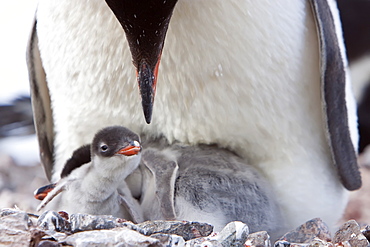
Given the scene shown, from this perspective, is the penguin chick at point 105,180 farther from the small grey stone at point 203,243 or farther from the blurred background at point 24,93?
the blurred background at point 24,93

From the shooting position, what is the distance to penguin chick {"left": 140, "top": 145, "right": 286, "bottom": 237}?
158cm

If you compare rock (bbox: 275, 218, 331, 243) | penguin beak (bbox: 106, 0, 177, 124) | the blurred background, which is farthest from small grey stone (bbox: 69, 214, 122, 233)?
the blurred background

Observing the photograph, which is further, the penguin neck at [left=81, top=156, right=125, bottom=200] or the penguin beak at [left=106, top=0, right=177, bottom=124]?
the penguin neck at [left=81, top=156, right=125, bottom=200]

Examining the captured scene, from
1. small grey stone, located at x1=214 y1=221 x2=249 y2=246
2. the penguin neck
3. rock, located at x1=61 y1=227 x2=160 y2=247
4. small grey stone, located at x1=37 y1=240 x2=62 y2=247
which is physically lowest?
small grey stone, located at x1=214 y1=221 x2=249 y2=246

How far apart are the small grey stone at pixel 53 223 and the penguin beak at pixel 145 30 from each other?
0.89 ft

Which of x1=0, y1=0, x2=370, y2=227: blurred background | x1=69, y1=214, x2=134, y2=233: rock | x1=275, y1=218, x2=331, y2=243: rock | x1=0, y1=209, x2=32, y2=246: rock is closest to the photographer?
x1=0, y1=209, x2=32, y2=246: rock

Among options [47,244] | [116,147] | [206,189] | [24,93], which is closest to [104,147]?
[116,147]

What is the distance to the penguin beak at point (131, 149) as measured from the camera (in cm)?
153

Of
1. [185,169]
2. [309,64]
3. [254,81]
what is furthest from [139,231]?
[309,64]

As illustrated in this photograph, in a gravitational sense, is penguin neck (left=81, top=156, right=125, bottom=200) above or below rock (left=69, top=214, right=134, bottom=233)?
above

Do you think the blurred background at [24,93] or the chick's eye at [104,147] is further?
the blurred background at [24,93]

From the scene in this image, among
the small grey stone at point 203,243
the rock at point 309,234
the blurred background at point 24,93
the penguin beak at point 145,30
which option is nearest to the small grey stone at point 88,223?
the small grey stone at point 203,243

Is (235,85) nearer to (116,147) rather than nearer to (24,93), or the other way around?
(116,147)

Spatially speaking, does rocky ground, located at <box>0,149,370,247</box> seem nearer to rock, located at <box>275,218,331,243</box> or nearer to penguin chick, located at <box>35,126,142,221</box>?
rock, located at <box>275,218,331,243</box>
